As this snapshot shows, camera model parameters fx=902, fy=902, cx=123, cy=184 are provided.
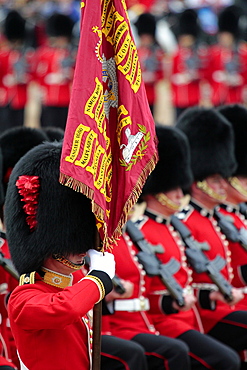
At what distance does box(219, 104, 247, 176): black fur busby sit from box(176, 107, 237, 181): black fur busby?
0.50 ft

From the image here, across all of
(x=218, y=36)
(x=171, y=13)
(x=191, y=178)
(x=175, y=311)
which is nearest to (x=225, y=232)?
(x=191, y=178)

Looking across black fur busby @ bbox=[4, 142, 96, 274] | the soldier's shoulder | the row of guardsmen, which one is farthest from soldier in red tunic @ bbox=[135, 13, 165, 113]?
black fur busby @ bbox=[4, 142, 96, 274]

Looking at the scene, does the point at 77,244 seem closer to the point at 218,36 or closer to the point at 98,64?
the point at 98,64

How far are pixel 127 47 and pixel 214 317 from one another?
2189 millimetres

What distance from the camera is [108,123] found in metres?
3.69

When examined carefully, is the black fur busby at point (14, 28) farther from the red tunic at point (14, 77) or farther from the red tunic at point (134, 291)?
the red tunic at point (134, 291)

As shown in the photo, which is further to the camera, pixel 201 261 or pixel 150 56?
pixel 150 56

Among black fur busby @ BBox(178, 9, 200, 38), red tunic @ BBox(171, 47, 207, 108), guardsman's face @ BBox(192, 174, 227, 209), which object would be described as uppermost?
guardsman's face @ BBox(192, 174, 227, 209)

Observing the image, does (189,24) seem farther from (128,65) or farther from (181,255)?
(128,65)

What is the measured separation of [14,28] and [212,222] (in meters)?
7.91

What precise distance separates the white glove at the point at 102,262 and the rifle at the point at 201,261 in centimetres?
171

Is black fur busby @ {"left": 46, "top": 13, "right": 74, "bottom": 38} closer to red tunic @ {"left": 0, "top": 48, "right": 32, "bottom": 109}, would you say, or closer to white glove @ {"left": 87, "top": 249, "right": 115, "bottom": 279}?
red tunic @ {"left": 0, "top": 48, "right": 32, "bottom": 109}

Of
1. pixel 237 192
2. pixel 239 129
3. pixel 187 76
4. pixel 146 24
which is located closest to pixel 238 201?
pixel 237 192

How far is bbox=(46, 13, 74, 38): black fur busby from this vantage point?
41.0ft
